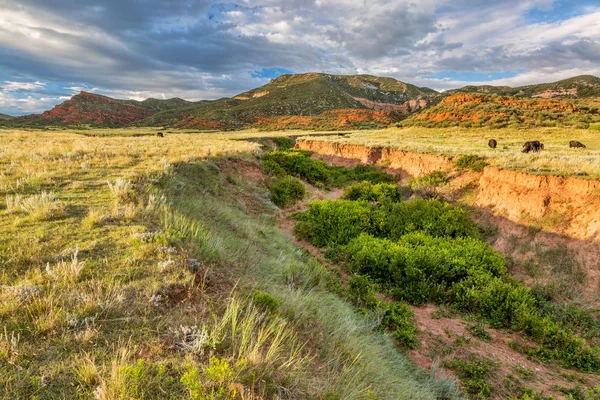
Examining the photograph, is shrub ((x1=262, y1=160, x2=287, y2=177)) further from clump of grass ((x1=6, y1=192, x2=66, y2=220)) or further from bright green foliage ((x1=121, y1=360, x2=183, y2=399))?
bright green foliage ((x1=121, y1=360, x2=183, y2=399))

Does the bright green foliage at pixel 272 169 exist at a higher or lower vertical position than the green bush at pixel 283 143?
lower

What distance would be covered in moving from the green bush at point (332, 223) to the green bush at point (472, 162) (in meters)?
A: 8.33

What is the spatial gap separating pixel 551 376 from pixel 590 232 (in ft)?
26.4

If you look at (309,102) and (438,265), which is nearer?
(438,265)

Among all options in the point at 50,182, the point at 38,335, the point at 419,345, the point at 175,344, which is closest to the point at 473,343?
the point at 419,345

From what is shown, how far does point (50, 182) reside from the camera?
8016 mm

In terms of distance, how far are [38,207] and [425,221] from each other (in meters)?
13.7

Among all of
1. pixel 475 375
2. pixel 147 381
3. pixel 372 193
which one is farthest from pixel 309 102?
pixel 147 381

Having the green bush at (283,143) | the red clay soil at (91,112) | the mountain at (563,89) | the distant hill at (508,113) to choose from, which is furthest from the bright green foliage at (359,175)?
the red clay soil at (91,112)

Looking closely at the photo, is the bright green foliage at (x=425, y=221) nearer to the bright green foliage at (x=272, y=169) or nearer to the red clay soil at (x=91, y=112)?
the bright green foliage at (x=272, y=169)

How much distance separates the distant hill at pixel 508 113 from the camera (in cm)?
4328

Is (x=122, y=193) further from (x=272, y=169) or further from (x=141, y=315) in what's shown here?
(x=272, y=169)

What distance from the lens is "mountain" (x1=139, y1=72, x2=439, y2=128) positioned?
108 metres

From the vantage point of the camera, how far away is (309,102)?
11756 cm
